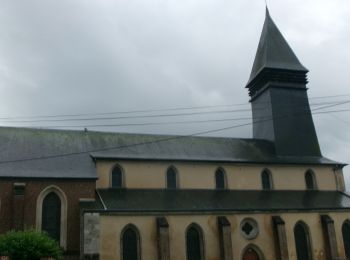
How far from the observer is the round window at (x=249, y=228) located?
26.6 m

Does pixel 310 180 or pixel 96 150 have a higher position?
pixel 96 150

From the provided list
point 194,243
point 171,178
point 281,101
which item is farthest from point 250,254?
point 281,101

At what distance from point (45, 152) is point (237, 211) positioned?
12425 millimetres

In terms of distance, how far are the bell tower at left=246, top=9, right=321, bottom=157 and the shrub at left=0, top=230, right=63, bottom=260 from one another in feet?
62.7

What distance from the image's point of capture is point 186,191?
2883cm

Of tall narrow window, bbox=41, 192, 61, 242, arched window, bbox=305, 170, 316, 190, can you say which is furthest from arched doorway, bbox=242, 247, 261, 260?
tall narrow window, bbox=41, 192, 61, 242

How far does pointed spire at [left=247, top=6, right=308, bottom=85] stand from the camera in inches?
1410

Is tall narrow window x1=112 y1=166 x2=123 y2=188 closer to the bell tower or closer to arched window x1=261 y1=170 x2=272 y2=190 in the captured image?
arched window x1=261 y1=170 x2=272 y2=190

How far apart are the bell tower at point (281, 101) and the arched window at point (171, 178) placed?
8.44 meters

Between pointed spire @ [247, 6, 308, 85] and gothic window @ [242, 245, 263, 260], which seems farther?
pointed spire @ [247, 6, 308, 85]

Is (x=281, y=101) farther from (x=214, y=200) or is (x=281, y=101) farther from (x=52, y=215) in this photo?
(x=52, y=215)

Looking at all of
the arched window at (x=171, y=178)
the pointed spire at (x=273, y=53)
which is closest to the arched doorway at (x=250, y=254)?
the arched window at (x=171, y=178)

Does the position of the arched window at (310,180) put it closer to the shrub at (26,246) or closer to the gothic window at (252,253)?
the gothic window at (252,253)

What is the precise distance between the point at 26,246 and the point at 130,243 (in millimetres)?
7017
